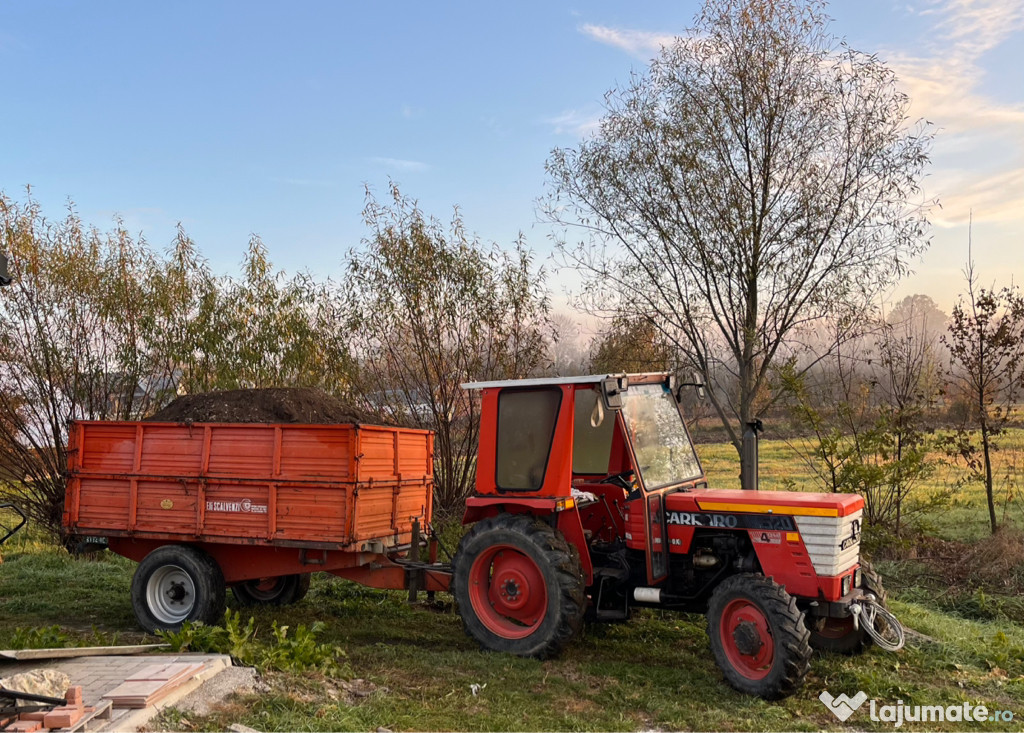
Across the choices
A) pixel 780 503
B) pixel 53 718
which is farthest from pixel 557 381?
pixel 53 718

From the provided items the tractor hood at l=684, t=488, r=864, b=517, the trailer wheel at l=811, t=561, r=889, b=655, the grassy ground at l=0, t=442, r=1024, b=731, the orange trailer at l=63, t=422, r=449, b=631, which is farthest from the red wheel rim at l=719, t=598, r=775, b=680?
the orange trailer at l=63, t=422, r=449, b=631

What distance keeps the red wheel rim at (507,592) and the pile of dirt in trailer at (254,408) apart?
2.80 m

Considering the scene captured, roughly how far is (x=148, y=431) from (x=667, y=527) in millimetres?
4797

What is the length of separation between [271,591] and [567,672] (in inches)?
148

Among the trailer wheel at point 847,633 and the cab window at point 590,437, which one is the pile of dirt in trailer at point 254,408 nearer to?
the cab window at point 590,437

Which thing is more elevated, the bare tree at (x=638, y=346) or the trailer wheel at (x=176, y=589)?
the bare tree at (x=638, y=346)

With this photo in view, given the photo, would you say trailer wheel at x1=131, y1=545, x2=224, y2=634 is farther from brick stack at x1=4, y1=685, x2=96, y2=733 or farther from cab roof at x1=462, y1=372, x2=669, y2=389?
cab roof at x1=462, y1=372, x2=669, y2=389

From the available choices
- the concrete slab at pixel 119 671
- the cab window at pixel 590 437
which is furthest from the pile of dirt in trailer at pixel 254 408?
the cab window at pixel 590 437

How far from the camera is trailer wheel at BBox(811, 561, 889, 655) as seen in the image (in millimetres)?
6152

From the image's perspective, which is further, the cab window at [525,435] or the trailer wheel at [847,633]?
the cab window at [525,435]

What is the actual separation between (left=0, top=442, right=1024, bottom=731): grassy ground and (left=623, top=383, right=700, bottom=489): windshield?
56.3 inches

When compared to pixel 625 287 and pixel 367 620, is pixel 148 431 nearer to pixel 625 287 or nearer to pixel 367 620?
pixel 367 620

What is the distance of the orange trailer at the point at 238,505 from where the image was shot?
22.9 ft

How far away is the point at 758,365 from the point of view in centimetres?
1123
